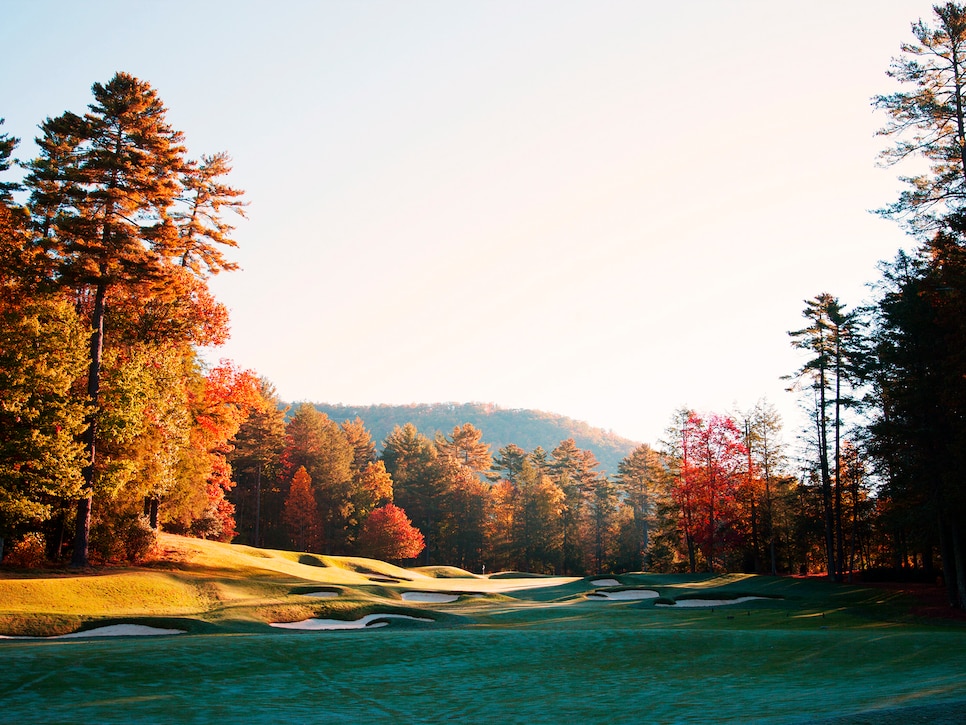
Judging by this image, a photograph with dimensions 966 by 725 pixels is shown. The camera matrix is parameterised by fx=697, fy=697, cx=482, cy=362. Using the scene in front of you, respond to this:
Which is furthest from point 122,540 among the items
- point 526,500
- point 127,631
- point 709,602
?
point 526,500

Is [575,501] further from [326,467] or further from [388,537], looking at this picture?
[326,467]

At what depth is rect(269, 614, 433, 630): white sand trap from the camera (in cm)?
2233

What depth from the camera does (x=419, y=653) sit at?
15.1 m

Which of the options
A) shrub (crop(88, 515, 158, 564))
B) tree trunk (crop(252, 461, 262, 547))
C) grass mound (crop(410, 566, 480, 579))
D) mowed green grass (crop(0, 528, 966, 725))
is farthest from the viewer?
tree trunk (crop(252, 461, 262, 547))

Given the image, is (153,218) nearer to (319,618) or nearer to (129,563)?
(129,563)

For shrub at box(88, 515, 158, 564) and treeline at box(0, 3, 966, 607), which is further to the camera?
shrub at box(88, 515, 158, 564)

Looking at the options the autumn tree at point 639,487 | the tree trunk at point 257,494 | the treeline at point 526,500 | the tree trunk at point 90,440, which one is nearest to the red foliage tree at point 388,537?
the treeline at point 526,500

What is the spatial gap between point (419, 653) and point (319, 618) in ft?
31.9

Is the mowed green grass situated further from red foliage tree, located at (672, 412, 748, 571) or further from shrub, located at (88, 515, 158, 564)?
red foliage tree, located at (672, 412, 748, 571)

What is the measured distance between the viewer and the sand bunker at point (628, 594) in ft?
119

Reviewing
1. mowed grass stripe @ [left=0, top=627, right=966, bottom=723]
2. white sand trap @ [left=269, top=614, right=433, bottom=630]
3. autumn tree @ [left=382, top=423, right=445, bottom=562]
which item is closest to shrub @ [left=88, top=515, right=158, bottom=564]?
white sand trap @ [left=269, top=614, right=433, bottom=630]

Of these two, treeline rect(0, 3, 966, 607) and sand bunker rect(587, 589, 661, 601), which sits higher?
treeline rect(0, 3, 966, 607)

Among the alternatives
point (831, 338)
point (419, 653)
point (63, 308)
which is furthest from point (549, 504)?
point (419, 653)

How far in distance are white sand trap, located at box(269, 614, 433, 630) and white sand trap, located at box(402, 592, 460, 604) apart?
10632 mm
